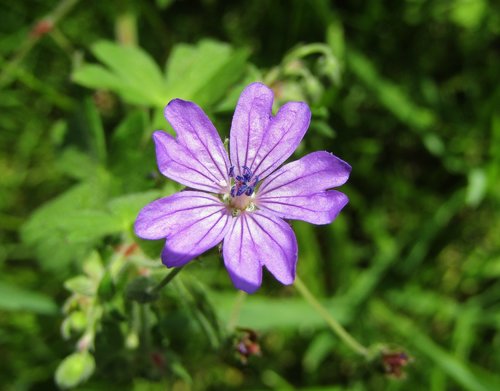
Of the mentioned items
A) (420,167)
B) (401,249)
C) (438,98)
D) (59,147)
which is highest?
(438,98)

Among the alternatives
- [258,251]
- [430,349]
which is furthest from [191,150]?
[430,349]

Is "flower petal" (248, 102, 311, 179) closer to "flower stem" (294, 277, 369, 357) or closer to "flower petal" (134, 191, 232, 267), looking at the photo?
"flower petal" (134, 191, 232, 267)

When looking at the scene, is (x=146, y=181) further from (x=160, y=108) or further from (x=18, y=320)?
(x=18, y=320)

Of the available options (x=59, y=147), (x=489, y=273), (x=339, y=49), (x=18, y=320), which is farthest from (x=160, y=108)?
(x=489, y=273)

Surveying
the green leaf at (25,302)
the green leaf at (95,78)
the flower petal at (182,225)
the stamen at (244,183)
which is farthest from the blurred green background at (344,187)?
the flower petal at (182,225)

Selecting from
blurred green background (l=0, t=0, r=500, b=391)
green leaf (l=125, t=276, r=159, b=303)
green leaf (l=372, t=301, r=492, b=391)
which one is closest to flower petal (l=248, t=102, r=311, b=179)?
green leaf (l=125, t=276, r=159, b=303)

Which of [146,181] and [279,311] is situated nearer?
[146,181]

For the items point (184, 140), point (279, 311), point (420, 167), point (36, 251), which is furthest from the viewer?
point (420, 167)
